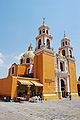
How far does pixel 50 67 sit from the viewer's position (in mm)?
16891

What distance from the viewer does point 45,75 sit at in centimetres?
1567

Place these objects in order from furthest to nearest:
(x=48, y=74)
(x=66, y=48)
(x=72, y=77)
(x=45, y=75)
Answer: (x=66, y=48), (x=72, y=77), (x=48, y=74), (x=45, y=75)

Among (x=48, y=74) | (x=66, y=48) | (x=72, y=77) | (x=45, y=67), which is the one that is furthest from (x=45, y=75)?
(x=66, y=48)

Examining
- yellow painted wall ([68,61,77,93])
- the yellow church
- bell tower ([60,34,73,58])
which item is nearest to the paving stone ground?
the yellow church

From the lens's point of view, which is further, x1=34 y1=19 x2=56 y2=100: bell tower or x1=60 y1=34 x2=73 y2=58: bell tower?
x1=60 y1=34 x2=73 y2=58: bell tower

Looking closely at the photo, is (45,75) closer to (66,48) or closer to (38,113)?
(38,113)

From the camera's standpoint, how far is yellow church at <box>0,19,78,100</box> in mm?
13545

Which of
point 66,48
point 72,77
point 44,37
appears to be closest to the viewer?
point 44,37

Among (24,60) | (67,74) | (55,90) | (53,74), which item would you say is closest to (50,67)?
(53,74)

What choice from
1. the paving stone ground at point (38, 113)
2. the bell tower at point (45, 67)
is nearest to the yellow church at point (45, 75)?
the bell tower at point (45, 67)

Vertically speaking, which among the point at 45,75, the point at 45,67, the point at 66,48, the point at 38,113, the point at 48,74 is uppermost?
the point at 66,48

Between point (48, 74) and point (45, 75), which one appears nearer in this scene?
point (45, 75)

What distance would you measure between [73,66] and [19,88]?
13.8m

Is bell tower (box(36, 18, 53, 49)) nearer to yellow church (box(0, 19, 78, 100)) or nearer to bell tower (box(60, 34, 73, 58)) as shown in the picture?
yellow church (box(0, 19, 78, 100))
